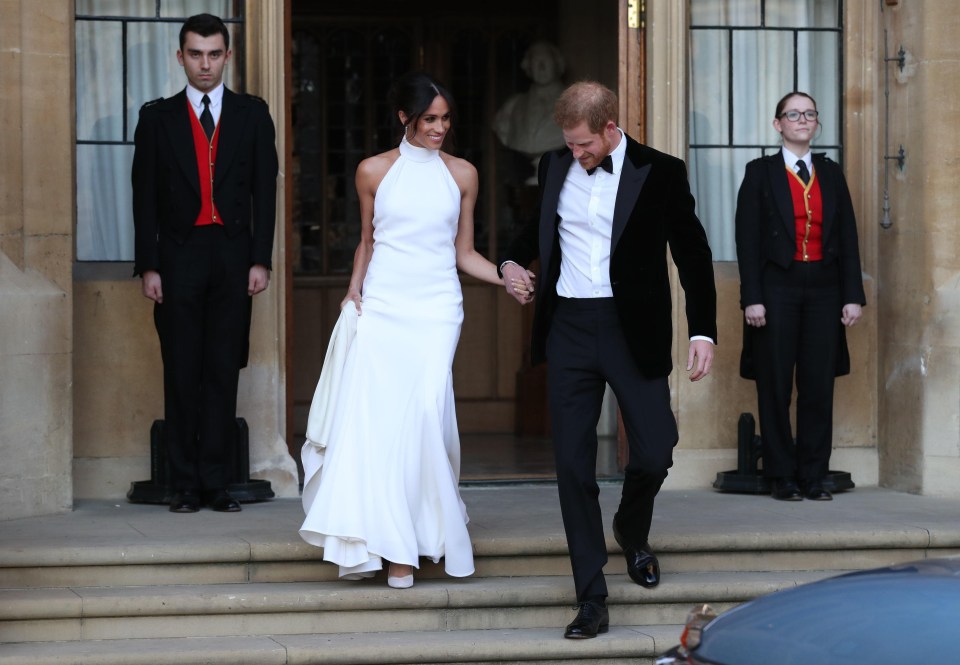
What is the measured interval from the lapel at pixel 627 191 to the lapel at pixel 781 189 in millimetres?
2462

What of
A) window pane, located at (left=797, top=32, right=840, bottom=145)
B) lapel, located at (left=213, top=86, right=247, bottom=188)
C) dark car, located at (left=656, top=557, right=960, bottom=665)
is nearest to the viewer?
dark car, located at (left=656, top=557, right=960, bottom=665)

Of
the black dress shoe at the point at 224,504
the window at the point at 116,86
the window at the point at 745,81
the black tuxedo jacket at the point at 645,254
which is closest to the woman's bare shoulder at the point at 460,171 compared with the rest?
the black tuxedo jacket at the point at 645,254

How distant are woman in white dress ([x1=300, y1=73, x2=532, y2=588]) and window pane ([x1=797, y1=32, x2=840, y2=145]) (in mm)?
3173

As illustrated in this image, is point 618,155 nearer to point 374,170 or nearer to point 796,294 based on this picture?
point 374,170

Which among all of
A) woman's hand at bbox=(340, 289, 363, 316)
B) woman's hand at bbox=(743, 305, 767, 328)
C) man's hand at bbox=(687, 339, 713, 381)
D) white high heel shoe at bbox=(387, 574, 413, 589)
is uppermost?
woman's hand at bbox=(340, 289, 363, 316)

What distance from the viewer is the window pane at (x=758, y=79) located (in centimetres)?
992

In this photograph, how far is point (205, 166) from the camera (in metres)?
8.56

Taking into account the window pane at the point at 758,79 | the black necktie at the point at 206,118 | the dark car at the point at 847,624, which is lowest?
the dark car at the point at 847,624

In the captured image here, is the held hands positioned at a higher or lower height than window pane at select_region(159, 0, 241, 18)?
lower

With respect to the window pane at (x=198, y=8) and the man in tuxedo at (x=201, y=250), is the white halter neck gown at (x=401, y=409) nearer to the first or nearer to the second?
the man in tuxedo at (x=201, y=250)

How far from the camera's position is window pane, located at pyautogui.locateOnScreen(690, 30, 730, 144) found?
9.86 m

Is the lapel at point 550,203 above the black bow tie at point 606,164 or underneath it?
underneath

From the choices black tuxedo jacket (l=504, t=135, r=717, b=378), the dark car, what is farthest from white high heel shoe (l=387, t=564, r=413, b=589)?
the dark car

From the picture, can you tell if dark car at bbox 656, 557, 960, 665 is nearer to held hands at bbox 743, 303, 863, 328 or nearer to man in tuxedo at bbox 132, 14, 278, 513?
man in tuxedo at bbox 132, 14, 278, 513
